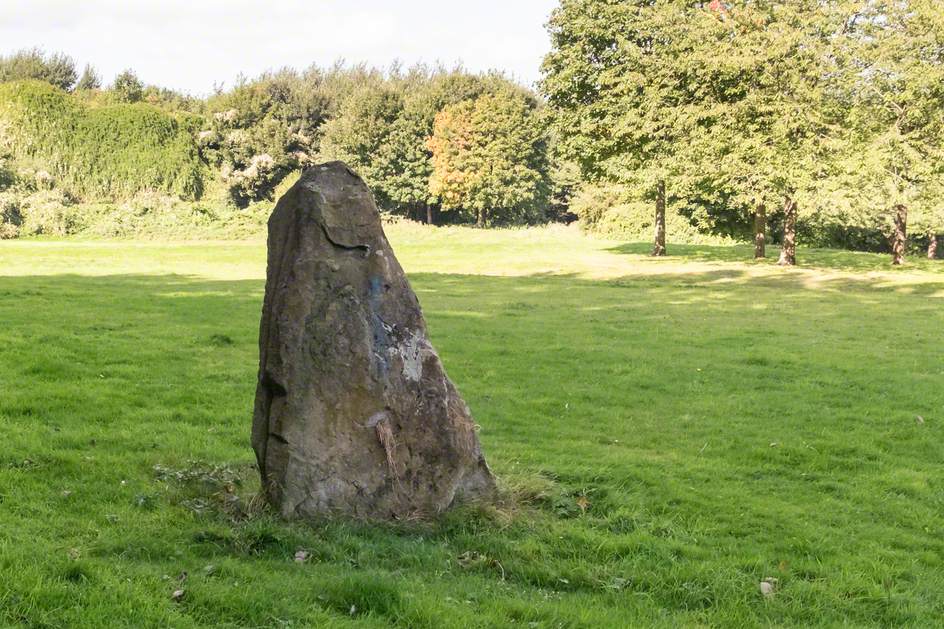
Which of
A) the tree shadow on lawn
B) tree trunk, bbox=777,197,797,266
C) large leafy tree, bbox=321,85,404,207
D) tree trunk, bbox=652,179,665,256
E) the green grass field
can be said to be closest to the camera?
the green grass field

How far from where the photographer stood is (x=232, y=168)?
68188mm

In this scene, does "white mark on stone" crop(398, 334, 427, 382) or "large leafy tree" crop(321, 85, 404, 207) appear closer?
"white mark on stone" crop(398, 334, 427, 382)

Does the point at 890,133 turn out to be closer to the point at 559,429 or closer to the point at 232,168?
the point at 559,429

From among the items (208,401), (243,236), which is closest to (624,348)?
(208,401)

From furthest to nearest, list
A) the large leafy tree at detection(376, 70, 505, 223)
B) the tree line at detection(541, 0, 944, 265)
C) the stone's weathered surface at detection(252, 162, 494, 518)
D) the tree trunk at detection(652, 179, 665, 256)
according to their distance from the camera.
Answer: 1. the large leafy tree at detection(376, 70, 505, 223)
2. the tree trunk at detection(652, 179, 665, 256)
3. the tree line at detection(541, 0, 944, 265)
4. the stone's weathered surface at detection(252, 162, 494, 518)

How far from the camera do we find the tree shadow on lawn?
124 feet

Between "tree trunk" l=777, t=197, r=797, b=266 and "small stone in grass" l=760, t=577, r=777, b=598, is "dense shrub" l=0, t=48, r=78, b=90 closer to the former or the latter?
"tree trunk" l=777, t=197, r=797, b=266

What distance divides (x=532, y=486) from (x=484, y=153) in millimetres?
56181

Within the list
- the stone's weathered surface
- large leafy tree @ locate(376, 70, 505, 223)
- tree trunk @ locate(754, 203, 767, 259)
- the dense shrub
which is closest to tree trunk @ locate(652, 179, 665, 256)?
tree trunk @ locate(754, 203, 767, 259)

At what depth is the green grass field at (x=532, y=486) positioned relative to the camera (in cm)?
532

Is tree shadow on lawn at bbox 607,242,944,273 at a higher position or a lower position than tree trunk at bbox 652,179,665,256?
lower

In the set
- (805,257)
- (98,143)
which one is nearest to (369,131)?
(98,143)

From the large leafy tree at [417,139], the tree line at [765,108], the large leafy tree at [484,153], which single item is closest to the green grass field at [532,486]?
the tree line at [765,108]

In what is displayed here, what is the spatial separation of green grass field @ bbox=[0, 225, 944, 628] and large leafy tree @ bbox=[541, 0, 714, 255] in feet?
59.9
